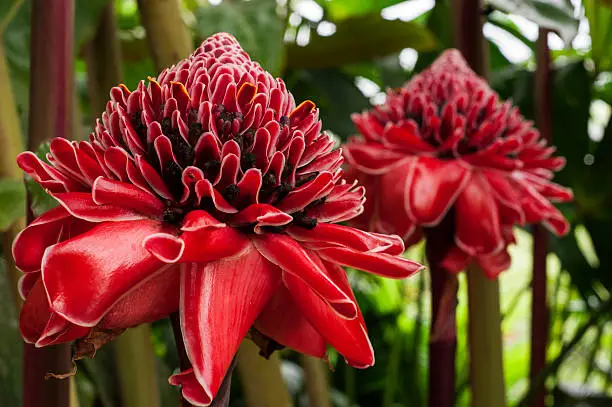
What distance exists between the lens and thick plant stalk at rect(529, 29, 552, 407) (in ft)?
1.67

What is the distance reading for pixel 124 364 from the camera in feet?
1.26

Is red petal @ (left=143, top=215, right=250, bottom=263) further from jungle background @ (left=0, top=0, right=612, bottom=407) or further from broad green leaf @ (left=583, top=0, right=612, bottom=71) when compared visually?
broad green leaf @ (left=583, top=0, right=612, bottom=71)

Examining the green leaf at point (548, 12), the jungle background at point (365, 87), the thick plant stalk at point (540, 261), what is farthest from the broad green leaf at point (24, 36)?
the thick plant stalk at point (540, 261)

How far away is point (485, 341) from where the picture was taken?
410mm

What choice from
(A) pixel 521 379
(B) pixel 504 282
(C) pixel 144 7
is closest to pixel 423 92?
(C) pixel 144 7

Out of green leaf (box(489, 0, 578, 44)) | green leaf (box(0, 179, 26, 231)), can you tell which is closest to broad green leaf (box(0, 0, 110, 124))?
green leaf (box(0, 179, 26, 231))

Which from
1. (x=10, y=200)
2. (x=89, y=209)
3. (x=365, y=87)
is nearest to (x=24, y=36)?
(x=10, y=200)

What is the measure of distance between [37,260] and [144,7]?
0.19 m

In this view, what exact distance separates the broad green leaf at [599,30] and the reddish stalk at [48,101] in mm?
475

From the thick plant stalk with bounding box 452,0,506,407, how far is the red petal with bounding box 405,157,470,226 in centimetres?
10

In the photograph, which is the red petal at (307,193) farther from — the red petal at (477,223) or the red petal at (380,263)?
the red petal at (477,223)

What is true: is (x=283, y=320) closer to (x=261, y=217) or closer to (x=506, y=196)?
(x=261, y=217)

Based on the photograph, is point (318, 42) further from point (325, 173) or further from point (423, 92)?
point (325, 173)

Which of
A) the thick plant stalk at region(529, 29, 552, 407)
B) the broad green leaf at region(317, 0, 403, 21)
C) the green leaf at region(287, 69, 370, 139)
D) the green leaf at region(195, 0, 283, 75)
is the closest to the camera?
the green leaf at region(195, 0, 283, 75)
